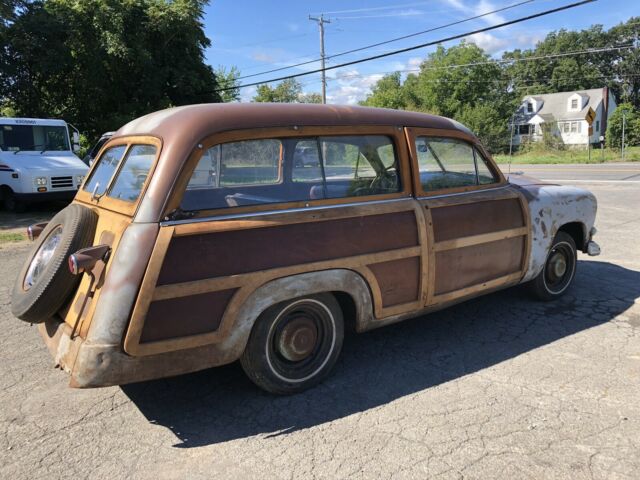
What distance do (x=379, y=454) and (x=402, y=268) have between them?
1.28 m

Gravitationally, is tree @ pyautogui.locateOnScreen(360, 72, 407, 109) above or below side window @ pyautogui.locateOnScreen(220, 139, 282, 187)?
above

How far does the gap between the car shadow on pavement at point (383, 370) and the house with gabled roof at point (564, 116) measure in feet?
173

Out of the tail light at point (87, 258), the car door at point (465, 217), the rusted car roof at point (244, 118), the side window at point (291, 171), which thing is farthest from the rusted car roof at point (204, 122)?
the car door at point (465, 217)

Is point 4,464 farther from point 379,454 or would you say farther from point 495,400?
point 495,400

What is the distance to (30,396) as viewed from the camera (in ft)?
10.7

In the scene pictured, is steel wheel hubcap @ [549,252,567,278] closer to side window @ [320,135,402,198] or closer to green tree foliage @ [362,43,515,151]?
side window @ [320,135,402,198]

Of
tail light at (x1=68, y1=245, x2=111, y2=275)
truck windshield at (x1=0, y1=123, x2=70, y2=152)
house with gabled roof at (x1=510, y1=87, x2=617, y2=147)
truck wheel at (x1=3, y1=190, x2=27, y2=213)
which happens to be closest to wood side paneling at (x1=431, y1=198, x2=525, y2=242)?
tail light at (x1=68, y1=245, x2=111, y2=275)

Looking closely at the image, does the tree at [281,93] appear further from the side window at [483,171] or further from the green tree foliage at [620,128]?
the side window at [483,171]

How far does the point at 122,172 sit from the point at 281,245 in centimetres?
124

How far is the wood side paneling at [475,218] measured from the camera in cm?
366

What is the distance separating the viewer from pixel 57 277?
283 cm

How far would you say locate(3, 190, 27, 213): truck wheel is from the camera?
11846 mm

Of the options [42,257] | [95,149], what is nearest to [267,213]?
[42,257]

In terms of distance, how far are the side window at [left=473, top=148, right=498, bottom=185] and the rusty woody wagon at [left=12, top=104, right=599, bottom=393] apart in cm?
12
